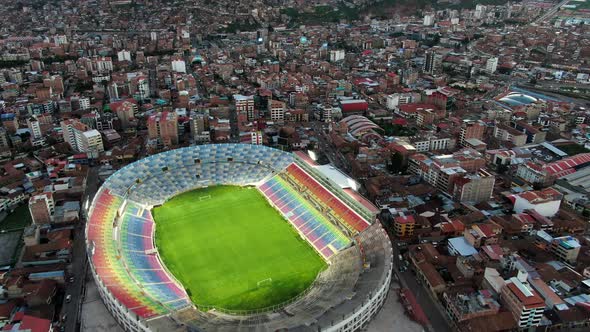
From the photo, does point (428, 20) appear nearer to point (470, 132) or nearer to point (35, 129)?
point (470, 132)

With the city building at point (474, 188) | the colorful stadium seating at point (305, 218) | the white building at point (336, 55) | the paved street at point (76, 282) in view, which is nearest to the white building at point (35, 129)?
the paved street at point (76, 282)

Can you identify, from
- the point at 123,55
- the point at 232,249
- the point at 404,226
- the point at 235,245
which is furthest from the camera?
the point at 123,55

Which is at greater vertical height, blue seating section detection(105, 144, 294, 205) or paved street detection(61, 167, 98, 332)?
blue seating section detection(105, 144, 294, 205)

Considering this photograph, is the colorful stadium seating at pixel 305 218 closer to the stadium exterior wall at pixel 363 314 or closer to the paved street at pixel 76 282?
the stadium exterior wall at pixel 363 314

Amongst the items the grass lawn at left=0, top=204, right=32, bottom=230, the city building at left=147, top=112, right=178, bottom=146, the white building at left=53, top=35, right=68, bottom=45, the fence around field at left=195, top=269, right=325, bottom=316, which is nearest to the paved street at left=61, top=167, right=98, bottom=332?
the grass lawn at left=0, top=204, right=32, bottom=230

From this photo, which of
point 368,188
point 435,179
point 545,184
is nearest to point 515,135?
point 545,184

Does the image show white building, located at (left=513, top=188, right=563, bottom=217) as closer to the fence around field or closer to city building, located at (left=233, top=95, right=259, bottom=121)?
the fence around field

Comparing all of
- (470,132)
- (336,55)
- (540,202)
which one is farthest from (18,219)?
(336,55)
